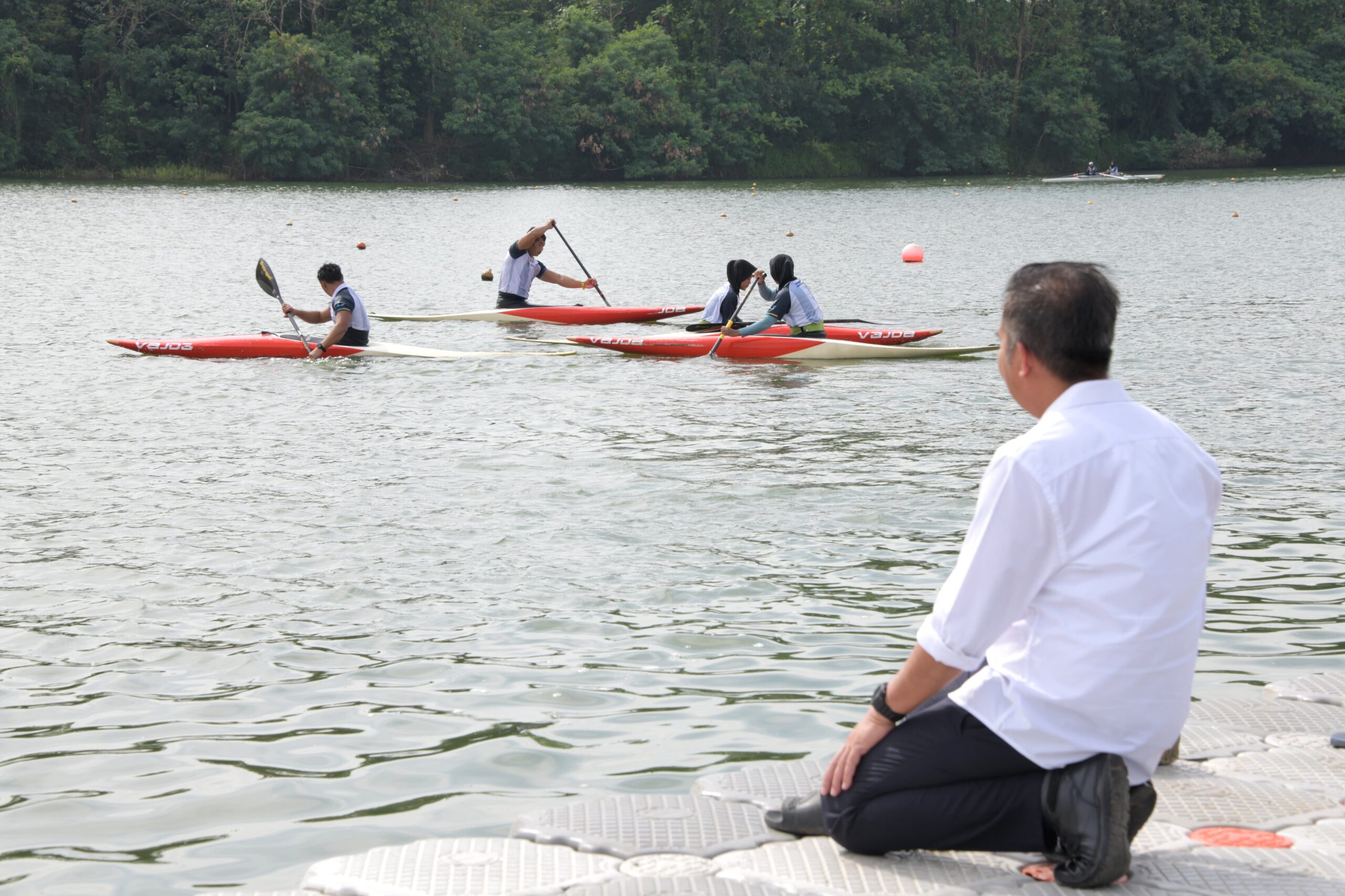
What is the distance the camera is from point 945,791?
10.9 feet

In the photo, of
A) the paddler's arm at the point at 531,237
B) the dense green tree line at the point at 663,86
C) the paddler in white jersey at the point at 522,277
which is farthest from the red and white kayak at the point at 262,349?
the dense green tree line at the point at 663,86

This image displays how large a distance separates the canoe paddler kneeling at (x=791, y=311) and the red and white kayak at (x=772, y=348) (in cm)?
14

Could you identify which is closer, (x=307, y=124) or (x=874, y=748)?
(x=874, y=748)

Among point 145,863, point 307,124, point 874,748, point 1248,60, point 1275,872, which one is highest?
point 1248,60

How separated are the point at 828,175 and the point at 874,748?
67.3 meters

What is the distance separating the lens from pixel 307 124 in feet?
188

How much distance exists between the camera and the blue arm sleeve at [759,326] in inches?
587

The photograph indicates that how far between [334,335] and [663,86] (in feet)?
171

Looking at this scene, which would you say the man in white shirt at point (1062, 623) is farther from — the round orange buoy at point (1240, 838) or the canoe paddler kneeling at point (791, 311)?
the canoe paddler kneeling at point (791, 311)

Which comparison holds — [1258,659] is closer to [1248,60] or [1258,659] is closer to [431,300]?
[431,300]

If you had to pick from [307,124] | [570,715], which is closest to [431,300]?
[570,715]

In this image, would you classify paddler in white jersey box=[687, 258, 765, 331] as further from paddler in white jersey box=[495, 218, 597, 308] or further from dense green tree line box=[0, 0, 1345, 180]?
dense green tree line box=[0, 0, 1345, 180]

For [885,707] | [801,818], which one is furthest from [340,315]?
[885,707]

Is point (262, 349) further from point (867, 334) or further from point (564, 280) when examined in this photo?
point (867, 334)
